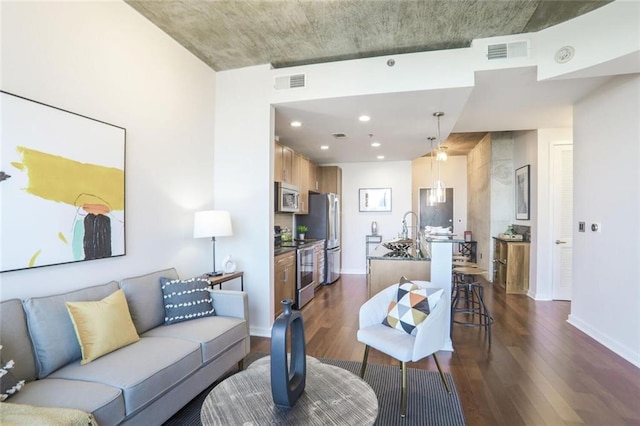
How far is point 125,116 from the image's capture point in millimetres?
2449

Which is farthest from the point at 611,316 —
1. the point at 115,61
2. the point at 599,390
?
the point at 115,61

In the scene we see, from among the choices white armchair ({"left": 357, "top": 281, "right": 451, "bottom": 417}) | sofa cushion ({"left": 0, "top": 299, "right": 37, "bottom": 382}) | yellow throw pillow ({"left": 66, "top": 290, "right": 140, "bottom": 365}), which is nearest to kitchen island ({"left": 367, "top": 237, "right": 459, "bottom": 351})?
white armchair ({"left": 357, "top": 281, "right": 451, "bottom": 417})

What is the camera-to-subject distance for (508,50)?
2.77 metres

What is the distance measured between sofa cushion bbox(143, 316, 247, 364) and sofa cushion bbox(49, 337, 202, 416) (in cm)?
9

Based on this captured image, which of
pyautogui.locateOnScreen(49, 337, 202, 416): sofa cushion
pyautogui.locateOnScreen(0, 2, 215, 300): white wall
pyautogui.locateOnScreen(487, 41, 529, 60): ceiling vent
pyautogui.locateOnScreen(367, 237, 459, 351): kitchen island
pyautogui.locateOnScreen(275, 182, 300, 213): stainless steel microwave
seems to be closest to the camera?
pyautogui.locateOnScreen(49, 337, 202, 416): sofa cushion

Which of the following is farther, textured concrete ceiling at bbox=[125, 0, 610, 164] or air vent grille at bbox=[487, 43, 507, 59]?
air vent grille at bbox=[487, 43, 507, 59]

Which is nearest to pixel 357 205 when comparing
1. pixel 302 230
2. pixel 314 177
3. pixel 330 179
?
pixel 330 179

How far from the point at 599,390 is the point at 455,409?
1.25 meters

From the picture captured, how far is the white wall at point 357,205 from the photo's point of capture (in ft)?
22.5

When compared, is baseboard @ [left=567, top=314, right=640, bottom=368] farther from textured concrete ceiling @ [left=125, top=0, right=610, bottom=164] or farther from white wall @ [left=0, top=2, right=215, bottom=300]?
white wall @ [left=0, top=2, right=215, bottom=300]

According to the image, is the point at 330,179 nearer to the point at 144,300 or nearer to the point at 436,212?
the point at 436,212

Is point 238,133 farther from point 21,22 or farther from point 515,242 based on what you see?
point 515,242

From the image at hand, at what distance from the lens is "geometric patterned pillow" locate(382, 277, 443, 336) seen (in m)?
2.33

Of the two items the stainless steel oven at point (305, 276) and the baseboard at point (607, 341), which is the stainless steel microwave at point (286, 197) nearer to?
the stainless steel oven at point (305, 276)
